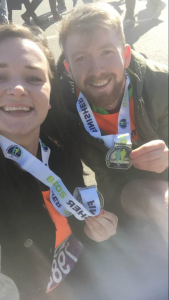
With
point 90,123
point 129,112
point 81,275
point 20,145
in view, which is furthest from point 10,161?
point 81,275

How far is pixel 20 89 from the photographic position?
1.41 m

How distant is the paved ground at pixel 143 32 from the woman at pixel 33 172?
2.90 meters

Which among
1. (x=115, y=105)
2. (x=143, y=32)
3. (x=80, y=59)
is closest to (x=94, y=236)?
(x=115, y=105)

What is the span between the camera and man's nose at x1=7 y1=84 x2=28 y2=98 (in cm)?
141

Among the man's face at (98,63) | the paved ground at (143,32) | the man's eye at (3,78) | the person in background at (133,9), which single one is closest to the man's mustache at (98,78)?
the man's face at (98,63)

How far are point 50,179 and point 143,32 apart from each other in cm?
453

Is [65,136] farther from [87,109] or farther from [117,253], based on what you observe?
[117,253]

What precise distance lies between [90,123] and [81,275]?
1.16m

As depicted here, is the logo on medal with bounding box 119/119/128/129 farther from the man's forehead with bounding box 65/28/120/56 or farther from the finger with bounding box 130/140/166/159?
the man's forehead with bounding box 65/28/120/56

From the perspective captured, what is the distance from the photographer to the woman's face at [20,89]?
1444mm

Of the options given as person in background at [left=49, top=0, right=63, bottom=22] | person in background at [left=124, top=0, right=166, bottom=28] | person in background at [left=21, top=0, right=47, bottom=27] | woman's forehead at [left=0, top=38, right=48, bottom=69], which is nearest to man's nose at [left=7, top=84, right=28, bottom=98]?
woman's forehead at [left=0, top=38, right=48, bottom=69]

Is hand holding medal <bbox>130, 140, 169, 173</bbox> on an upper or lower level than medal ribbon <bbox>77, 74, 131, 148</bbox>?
lower

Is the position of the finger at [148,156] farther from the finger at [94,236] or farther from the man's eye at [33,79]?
the man's eye at [33,79]

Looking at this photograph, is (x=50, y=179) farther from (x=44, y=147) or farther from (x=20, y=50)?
(x=20, y=50)
